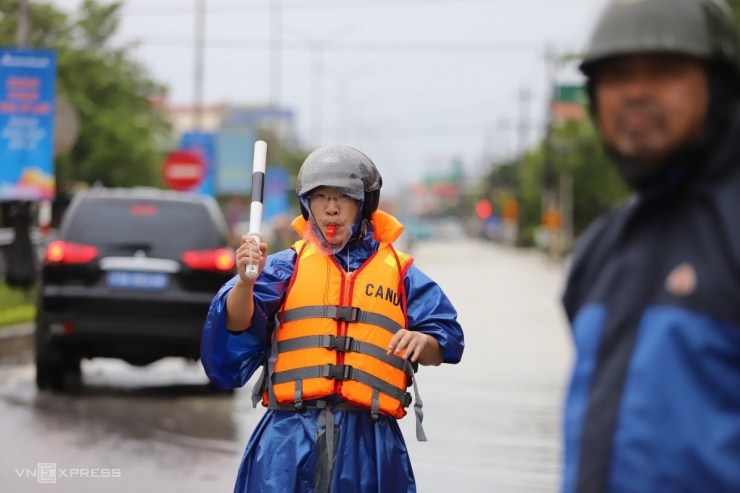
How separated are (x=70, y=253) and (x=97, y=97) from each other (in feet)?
125

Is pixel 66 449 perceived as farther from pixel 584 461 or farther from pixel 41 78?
pixel 41 78

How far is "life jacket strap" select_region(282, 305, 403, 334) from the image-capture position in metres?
4.30

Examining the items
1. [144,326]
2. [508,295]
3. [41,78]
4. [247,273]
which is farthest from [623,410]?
[508,295]

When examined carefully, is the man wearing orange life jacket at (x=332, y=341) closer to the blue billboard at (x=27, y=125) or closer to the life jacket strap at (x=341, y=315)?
the life jacket strap at (x=341, y=315)

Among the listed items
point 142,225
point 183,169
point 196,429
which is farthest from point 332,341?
point 183,169

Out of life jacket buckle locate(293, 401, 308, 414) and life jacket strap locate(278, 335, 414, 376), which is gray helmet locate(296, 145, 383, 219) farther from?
life jacket buckle locate(293, 401, 308, 414)

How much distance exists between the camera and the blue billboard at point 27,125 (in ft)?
56.7

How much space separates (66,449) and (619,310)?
22.8 ft

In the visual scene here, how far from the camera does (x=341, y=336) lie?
4.29 m

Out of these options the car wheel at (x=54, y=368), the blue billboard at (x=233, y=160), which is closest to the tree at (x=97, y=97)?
the blue billboard at (x=233, y=160)

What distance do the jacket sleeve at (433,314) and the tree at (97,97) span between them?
41260 millimetres

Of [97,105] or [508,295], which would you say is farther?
[97,105]

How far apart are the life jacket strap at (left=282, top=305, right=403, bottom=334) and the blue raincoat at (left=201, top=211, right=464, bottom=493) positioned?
2.5 inches

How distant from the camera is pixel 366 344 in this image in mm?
4293
